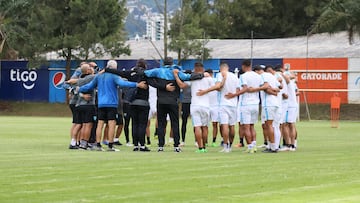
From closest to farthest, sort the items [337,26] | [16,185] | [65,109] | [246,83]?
[16,185] → [246,83] → [337,26] → [65,109]

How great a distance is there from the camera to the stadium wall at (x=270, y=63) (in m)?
50.9

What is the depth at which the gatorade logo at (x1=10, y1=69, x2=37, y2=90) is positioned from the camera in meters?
62.0

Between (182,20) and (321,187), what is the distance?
2010 inches

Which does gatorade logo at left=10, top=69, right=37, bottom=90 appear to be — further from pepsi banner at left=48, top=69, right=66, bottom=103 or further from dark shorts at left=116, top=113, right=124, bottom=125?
dark shorts at left=116, top=113, right=124, bottom=125

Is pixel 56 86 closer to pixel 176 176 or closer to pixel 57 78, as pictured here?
pixel 57 78

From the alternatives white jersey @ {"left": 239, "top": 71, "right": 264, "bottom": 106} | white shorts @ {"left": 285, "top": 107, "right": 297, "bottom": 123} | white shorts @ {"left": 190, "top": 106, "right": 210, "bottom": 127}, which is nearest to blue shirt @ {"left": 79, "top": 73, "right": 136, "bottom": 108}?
white shorts @ {"left": 190, "top": 106, "right": 210, "bottom": 127}

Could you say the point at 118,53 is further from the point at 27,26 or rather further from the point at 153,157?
the point at 153,157

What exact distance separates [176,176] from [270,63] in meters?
40.4

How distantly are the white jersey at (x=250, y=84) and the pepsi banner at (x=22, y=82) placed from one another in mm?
42009

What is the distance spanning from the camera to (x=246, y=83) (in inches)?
800

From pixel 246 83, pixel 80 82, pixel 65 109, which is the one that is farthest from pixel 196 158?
pixel 65 109

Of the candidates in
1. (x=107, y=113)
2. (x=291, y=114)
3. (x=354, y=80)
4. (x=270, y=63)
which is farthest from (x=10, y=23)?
(x=291, y=114)

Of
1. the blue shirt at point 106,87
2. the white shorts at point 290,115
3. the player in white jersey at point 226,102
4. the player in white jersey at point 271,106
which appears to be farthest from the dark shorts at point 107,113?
the white shorts at point 290,115

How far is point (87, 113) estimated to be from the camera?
21281mm
